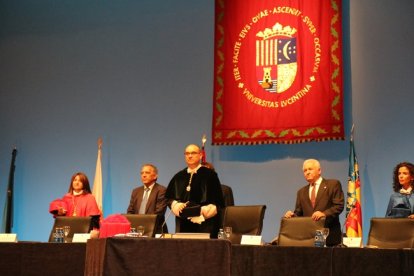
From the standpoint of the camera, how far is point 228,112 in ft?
22.9

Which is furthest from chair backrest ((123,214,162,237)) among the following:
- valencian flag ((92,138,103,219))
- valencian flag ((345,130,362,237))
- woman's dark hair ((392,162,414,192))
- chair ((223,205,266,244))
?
valencian flag ((92,138,103,219))

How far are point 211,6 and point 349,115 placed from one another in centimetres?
199

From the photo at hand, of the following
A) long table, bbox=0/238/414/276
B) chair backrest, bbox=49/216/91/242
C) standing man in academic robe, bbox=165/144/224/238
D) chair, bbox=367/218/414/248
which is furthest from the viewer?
standing man in academic robe, bbox=165/144/224/238

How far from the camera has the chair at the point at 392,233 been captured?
4.28 m

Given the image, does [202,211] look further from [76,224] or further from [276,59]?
[276,59]

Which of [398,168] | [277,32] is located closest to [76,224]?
[398,168]

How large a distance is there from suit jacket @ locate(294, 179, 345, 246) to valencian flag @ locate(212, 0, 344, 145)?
123 centimetres

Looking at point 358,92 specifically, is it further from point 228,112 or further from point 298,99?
point 228,112

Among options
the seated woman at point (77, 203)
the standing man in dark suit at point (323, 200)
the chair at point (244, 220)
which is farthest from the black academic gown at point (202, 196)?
the seated woman at point (77, 203)

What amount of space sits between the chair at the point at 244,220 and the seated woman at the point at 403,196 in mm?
1090

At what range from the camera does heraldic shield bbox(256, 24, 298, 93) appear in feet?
22.3

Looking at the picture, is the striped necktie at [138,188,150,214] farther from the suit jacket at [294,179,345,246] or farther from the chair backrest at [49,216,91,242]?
the suit jacket at [294,179,345,246]

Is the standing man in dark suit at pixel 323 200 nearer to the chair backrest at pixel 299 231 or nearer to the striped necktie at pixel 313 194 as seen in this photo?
the striped necktie at pixel 313 194

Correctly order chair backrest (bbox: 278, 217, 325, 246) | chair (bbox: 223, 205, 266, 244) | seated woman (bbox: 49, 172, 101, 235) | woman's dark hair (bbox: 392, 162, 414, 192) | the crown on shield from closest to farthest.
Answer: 1. chair backrest (bbox: 278, 217, 325, 246)
2. chair (bbox: 223, 205, 266, 244)
3. woman's dark hair (bbox: 392, 162, 414, 192)
4. seated woman (bbox: 49, 172, 101, 235)
5. the crown on shield
